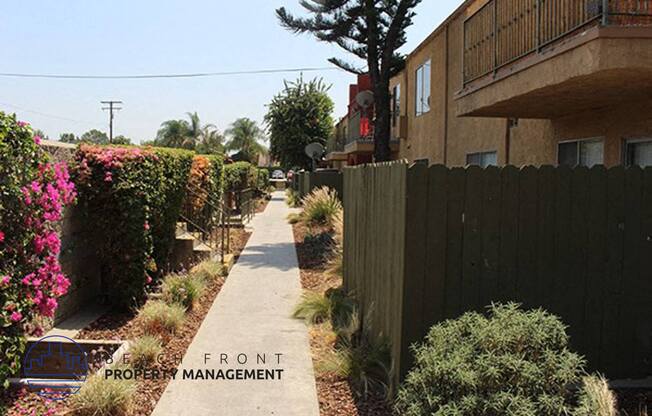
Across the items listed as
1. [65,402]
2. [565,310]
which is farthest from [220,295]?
[565,310]

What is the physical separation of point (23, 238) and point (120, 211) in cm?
259

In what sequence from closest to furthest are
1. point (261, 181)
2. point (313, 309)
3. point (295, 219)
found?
point (313, 309) → point (295, 219) → point (261, 181)

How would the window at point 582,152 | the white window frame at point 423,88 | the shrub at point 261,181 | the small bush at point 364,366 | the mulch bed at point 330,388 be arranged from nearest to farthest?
the mulch bed at point 330,388, the small bush at point 364,366, the window at point 582,152, the white window frame at point 423,88, the shrub at point 261,181

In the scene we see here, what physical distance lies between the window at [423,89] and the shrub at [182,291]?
10733 millimetres

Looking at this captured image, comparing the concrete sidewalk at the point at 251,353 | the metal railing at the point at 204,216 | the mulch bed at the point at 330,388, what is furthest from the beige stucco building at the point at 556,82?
the metal railing at the point at 204,216

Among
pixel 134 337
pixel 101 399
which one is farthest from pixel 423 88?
pixel 101 399

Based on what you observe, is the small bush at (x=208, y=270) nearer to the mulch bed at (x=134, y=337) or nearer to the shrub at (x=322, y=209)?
the mulch bed at (x=134, y=337)

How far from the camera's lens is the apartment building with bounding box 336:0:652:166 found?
5.63 metres

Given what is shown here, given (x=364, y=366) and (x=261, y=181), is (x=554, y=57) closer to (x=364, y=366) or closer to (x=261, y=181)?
(x=364, y=366)

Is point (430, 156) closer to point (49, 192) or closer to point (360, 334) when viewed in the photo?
point (360, 334)

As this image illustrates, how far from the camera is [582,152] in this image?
8953 millimetres

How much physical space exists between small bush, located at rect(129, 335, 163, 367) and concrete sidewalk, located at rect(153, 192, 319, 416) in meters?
0.31

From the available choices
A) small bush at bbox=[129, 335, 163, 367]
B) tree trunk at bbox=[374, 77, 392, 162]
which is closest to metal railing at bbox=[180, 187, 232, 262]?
tree trunk at bbox=[374, 77, 392, 162]

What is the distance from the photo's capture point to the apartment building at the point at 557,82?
18.5 feet
